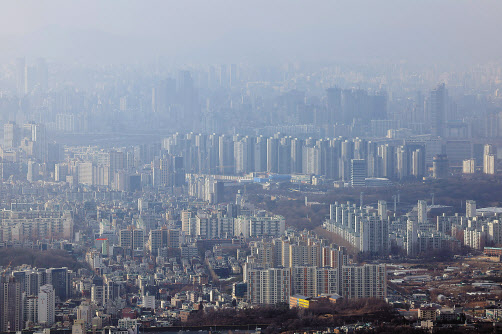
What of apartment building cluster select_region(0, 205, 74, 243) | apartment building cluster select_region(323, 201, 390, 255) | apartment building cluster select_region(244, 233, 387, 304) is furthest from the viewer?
apartment building cluster select_region(0, 205, 74, 243)

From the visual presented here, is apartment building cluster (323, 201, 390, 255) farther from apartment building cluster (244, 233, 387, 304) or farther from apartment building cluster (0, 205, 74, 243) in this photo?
apartment building cluster (0, 205, 74, 243)

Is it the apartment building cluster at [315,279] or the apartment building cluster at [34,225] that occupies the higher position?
the apartment building cluster at [34,225]

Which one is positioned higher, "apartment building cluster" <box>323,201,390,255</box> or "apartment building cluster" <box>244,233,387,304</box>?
"apartment building cluster" <box>323,201,390,255</box>

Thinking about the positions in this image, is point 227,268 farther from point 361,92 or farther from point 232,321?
point 361,92

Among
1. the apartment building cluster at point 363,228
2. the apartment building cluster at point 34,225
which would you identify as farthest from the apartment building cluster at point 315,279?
the apartment building cluster at point 34,225

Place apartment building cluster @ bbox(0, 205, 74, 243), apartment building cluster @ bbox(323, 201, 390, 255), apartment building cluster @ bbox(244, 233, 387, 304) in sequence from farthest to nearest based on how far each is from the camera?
apartment building cluster @ bbox(0, 205, 74, 243) < apartment building cluster @ bbox(323, 201, 390, 255) < apartment building cluster @ bbox(244, 233, 387, 304)

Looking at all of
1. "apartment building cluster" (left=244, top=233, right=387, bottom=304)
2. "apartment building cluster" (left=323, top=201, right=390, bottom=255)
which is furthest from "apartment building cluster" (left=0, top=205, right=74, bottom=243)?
"apartment building cluster" (left=244, top=233, right=387, bottom=304)

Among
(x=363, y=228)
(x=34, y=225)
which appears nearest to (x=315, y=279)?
(x=363, y=228)

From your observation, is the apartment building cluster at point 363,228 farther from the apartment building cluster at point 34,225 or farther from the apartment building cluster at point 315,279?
the apartment building cluster at point 34,225

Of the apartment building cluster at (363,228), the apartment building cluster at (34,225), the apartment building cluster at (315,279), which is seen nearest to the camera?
the apartment building cluster at (315,279)

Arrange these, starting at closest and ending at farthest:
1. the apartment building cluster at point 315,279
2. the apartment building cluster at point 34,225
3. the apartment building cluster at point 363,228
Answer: the apartment building cluster at point 315,279 → the apartment building cluster at point 363,228 → the apartment building cluster at point 34,225

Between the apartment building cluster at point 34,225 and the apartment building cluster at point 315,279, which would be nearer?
the apartment building cluster at point 315,279

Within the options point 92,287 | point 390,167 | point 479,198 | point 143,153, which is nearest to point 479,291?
point 92,287
